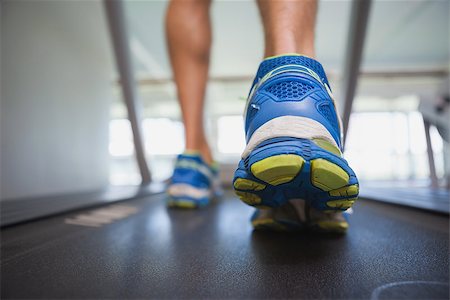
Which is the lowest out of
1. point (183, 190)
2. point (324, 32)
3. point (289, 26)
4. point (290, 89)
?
point (183, 190)

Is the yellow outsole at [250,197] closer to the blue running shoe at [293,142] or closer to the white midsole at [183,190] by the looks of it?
the blue running shoe at [293,142]

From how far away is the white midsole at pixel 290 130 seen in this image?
43 centimetres

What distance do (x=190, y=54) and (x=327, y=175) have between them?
809mm

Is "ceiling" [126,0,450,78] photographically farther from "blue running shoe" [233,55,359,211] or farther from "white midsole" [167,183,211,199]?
"blue running shoe" [233,55,359,211]

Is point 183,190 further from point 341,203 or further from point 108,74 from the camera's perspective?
point 108,74

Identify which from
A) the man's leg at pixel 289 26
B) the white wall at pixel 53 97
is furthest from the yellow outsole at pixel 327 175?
the white wall at pixel 53 97

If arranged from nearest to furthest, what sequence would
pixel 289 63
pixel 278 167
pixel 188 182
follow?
pixel 278 167
pixel 289 63
pixel 188 182

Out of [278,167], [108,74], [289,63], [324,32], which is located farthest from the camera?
[108,74]

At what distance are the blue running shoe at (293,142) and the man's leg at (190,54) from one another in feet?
1.84

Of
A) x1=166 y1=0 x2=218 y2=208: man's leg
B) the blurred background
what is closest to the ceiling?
the blurred background

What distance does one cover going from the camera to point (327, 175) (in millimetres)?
396

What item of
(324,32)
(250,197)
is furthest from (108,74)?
(250,197)

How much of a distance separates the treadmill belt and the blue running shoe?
0.08m

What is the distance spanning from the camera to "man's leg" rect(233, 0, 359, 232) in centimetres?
40
